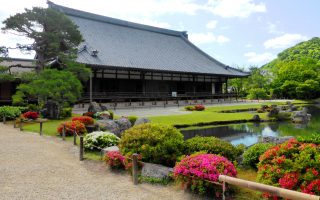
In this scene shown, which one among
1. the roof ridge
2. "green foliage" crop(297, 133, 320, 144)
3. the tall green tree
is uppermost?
the roof ridge

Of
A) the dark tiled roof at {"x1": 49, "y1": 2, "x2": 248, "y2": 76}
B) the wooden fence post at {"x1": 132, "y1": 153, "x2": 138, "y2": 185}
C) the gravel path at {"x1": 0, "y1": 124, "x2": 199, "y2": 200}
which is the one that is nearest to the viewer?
the gravel path at {"x1": 0, "y1": 124, "x2": 199, "y2": 200}

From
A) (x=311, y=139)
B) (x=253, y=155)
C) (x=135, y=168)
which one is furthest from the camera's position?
(x=253, y=155)

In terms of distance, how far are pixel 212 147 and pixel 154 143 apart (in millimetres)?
1572

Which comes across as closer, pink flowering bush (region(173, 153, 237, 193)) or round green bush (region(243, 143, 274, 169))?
pink flowering bush (region(173, 153, 237, 193))

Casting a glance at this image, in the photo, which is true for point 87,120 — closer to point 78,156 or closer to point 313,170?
point 78,156

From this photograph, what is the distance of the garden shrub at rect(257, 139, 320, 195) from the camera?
15.4 feet

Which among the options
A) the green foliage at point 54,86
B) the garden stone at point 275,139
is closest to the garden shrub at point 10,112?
the green foliage at point 54,86

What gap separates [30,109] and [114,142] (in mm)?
13673

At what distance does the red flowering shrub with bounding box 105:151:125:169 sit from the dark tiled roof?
19667 millimetres

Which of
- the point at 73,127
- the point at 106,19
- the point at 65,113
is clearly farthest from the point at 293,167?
the point at 106,19

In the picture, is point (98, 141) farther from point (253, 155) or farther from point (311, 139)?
point (311, 139)

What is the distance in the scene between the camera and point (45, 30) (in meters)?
21.5

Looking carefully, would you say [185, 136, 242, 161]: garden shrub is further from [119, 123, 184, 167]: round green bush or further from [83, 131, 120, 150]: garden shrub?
[83, 131, 120, 150]: garden shrub

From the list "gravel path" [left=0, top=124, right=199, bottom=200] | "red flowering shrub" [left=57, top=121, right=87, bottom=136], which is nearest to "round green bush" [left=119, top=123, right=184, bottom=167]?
"gravel path" [left=0, top=124, right=199, bottom=200]
